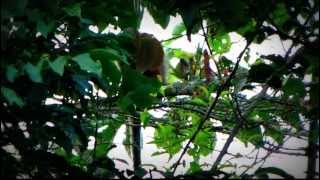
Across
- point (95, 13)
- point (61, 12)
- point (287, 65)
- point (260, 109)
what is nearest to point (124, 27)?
point (95, 13)

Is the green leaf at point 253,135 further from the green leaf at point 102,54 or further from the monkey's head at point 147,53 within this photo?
the green leaf at point 102,54

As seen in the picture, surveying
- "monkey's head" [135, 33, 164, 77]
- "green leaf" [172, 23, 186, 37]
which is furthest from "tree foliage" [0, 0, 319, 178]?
"green leaf" [172, 23, 186, 37]

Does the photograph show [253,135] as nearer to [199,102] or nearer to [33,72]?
[199,102]

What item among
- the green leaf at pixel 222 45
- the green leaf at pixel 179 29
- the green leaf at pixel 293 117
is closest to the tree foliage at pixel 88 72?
the green leaf at pixel 293 117

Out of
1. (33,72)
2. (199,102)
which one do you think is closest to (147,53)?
(199,102)

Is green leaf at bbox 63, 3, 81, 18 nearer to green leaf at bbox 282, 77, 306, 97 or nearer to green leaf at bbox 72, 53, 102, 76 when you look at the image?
green leaf at bbox 72, 53, 102, 76

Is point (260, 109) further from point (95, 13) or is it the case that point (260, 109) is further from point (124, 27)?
point (95, 13)

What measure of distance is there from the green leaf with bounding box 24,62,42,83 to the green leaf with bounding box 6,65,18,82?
0.02 metres

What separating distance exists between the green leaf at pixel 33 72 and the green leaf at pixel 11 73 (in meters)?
0.02

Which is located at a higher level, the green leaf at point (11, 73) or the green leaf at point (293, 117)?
the green leaf at point (11, 73)

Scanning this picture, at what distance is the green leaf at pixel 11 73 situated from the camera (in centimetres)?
82

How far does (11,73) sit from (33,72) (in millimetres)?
39

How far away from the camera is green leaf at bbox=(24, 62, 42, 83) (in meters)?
0.81

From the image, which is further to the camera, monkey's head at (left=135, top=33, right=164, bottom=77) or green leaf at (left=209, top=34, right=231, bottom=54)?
green leaf at (left=209, top=34, right=231, bottom=54)
